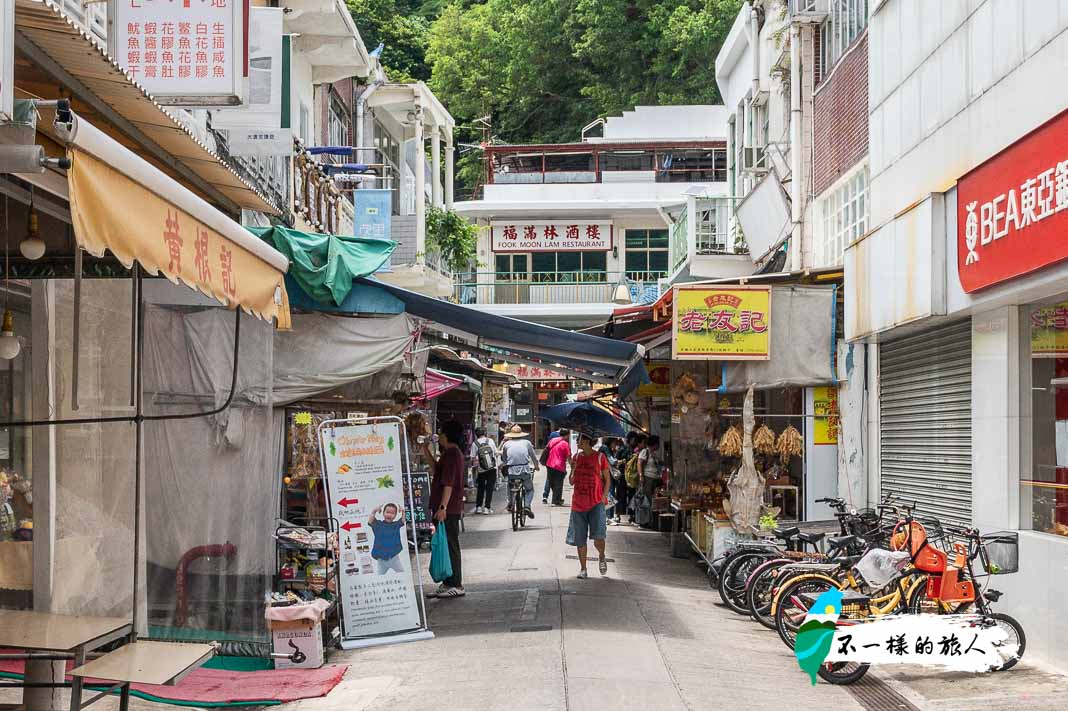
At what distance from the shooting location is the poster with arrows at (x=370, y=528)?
10852 millimetres

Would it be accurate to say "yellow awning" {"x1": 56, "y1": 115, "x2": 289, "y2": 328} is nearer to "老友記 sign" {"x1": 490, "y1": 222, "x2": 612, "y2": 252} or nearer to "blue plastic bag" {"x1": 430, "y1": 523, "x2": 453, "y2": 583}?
"blue plastic bag" {"x1": 430, "y1": 523, "x2": 453, "y2": 583}

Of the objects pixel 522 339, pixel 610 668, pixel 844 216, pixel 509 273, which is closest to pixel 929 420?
pixel 522 339

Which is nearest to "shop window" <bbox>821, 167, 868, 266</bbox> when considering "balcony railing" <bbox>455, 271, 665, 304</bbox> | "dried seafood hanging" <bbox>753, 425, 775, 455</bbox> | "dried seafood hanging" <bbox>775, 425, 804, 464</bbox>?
"dried seafood hanging" <bbox>775, 425, 804, 464</bbox>

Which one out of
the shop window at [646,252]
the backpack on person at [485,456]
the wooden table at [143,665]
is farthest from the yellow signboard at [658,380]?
the shop window at [646,252]

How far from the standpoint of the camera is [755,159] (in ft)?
79.0

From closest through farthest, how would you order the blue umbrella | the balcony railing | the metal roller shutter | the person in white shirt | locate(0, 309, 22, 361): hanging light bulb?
locate(0, 309, 22, 361): hanging light bulb
the metal roller shutter
the blue umbrella
the person in white shirt
the balcony railing

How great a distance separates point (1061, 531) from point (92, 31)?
367 inches

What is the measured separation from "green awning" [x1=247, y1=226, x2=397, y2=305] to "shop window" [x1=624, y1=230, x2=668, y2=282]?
3772 centimetres

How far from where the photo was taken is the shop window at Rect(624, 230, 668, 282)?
160 ft

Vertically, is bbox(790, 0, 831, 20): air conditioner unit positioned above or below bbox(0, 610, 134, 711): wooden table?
above

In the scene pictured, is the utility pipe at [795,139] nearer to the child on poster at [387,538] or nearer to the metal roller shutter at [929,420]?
the metal roller shutter at [929,420]

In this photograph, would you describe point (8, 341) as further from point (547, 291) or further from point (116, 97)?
point (547, 291)

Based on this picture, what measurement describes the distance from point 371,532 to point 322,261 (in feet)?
8.00

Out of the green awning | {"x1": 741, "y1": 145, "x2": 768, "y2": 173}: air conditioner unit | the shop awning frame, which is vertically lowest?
the green awning
